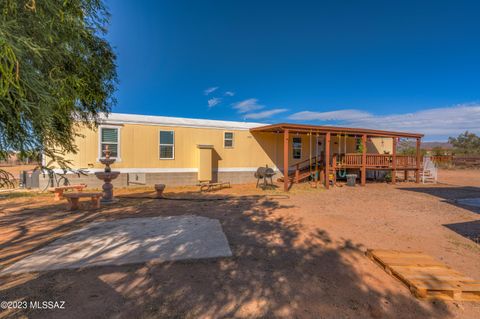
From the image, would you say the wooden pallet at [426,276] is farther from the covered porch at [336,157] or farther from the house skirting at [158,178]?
the house skirting at [158,178]

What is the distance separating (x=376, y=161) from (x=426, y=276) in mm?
12019

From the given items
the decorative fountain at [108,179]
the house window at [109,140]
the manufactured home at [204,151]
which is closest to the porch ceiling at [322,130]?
the manufactured home at [204,151]

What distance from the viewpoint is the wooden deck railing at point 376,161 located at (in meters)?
13.1

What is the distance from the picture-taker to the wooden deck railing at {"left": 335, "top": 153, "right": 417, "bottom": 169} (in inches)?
517

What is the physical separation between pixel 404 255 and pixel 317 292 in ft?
6.14

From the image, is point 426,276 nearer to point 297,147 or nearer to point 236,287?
point 236,287

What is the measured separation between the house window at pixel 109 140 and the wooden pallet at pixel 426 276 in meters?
10.2

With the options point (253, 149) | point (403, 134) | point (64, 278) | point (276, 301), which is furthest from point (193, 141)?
point (403, 134)

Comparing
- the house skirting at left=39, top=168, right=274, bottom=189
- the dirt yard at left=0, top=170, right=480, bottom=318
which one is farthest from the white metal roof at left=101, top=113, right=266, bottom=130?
the dirt yard at left=0, top=170, right=480, bottom=318

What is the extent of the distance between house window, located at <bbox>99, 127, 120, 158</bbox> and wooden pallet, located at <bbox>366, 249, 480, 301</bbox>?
1016 cm

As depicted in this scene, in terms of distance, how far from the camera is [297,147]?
14.8 metres

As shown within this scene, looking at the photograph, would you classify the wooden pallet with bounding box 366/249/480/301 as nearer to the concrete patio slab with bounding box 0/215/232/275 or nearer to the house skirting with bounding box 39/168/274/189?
the concrete patio slab with bounding box 0/215/232/275

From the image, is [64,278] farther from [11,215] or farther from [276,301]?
[11,215]

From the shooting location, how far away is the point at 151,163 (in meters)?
11.2
